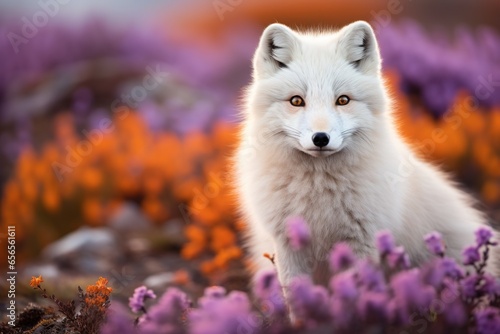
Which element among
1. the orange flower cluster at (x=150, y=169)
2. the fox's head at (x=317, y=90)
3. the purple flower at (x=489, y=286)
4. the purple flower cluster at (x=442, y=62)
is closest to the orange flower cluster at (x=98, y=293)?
the fox's head at (x=317, y=90)

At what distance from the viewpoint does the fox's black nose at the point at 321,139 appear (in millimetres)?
2984

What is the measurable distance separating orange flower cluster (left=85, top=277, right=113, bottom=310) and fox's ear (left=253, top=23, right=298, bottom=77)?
149cm

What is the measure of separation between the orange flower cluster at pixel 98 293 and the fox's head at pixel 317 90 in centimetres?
121

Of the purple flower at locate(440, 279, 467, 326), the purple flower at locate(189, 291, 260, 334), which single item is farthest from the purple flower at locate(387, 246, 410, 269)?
the purple flower at locate(189, 291, 260, 334)

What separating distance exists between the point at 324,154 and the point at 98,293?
4.47 feet

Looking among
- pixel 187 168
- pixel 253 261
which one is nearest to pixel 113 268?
pixel 187 168

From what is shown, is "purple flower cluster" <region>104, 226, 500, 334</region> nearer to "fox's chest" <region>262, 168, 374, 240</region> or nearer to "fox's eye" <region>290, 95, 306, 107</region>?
"fox's chest" <region>262, 168, 374, 240</region>

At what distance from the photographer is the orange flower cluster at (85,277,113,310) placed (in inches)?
116

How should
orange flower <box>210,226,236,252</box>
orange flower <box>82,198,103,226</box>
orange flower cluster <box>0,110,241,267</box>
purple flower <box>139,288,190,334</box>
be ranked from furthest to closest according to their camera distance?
orange flower <box>82,198,103,226</box> → orange flower cluster <box>0,110,241,267</box> → orange flower <box>210,226,236,252</box> → purple flower <box>139,288,190,334</box>

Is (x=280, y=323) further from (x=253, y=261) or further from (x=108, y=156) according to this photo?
(x=108, y=156)

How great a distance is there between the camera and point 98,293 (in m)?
3.04

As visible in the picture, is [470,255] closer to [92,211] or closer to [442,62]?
[92,211]

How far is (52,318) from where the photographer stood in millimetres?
3500

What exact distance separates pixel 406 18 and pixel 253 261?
4466 mm
